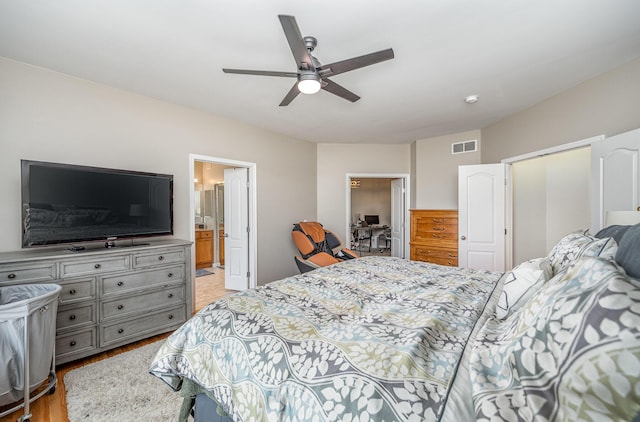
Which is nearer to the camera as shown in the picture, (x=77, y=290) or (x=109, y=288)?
(x=77, y=290)

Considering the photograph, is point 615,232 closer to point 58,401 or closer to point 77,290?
point 58,401

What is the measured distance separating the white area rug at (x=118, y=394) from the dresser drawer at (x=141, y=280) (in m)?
0.60

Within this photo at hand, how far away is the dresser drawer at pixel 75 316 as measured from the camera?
2.23 meters

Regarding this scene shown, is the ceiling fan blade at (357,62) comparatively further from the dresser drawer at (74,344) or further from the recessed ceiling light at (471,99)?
the dresser drawer at (74,344)

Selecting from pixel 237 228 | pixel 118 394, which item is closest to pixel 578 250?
pixel 118 394

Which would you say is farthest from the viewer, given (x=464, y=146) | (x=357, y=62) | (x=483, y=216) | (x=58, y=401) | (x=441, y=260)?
(x=464, y=146)

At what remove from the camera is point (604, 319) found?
595mm

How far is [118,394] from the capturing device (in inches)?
76.6

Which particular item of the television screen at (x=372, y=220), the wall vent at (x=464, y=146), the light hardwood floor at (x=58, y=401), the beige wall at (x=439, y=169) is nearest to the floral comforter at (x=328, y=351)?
the light hardwood floor at (x=58, y=401)

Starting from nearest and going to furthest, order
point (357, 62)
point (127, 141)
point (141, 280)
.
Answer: point (357, 62) < point (141, 280) < point (127, 141)

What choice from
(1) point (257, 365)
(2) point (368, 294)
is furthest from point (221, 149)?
(1) point (257, 365)

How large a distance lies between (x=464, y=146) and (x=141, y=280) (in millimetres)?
4997

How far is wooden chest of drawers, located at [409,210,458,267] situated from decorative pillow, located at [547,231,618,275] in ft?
8.98

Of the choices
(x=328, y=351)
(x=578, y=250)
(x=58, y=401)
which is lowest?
(x=58, y=401)
